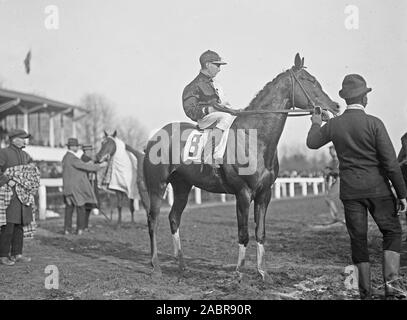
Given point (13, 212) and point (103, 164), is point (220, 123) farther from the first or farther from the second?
point (103, 164)

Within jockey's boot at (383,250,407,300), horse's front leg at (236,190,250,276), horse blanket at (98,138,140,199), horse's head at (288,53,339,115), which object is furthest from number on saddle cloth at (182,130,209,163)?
horse blanket at (98,138,140,199)

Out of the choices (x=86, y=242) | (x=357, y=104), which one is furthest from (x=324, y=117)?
(x=86, y=242)

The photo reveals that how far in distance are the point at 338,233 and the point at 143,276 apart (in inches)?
206

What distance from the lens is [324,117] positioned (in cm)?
524

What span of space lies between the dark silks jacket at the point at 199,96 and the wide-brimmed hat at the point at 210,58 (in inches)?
6.2

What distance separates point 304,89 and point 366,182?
158 cm

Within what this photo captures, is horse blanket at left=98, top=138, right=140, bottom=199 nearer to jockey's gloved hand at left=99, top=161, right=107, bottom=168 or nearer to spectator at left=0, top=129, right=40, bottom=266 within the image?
jockey's gloved hand at left=99, top=161, right=107, bottom=168

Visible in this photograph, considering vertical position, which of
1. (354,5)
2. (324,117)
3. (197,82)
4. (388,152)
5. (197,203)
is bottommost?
(197,203)

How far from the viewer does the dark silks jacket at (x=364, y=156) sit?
421cm

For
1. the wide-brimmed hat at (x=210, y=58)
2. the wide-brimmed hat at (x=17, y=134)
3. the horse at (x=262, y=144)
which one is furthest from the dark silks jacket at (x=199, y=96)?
the wide-brimmed hat at (x=17, y=134)

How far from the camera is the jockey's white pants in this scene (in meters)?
5.68

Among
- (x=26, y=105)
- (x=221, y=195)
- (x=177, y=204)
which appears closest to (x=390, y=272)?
(x=177, y=204)

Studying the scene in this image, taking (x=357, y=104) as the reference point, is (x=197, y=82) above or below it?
above
